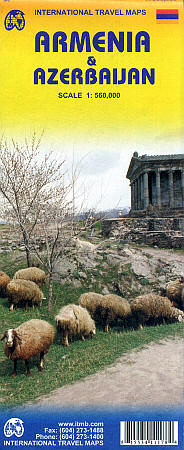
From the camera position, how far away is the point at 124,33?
5.68 meters

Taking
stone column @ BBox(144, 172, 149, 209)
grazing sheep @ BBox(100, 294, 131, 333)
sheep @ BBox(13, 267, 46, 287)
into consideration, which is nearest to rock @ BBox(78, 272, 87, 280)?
sheep @ BBox(13, 267, 46, 287)

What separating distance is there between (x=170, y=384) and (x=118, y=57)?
656 cm

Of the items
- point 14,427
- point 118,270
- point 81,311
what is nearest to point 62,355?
point 81,311

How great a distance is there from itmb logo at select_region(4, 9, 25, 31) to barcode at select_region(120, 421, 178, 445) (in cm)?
756

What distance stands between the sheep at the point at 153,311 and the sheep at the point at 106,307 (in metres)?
0.35

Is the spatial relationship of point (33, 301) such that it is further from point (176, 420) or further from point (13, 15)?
point (13, 15)

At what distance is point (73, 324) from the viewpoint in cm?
788

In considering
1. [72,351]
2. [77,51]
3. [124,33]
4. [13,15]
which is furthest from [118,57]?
[72,351]

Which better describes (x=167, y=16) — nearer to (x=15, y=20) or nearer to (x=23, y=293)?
(x=15, y=20)

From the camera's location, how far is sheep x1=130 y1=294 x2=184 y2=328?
31.3 feet

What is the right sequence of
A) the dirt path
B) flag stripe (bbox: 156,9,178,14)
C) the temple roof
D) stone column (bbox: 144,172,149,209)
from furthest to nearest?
stone column (bbox: 144,172,149,209)
the temple roof
flag stripe (bbox: 156,9,178,14)
the dirt path

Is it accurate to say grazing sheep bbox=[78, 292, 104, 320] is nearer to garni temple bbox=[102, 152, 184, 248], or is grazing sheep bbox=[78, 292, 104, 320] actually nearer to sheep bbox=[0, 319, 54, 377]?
sheep bbox=[0, 319, 54, 377]

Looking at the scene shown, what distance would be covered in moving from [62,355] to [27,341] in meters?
1.54

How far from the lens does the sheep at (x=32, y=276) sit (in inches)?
437
